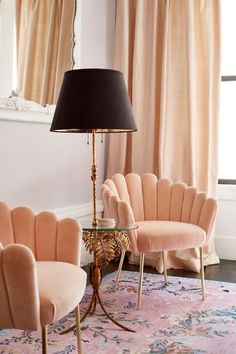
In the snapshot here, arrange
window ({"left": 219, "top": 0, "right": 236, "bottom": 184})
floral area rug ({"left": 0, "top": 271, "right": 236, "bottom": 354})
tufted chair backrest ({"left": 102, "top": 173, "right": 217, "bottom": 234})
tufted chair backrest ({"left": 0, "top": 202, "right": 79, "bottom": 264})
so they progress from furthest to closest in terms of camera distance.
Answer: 1. window ({"left": 219, "top": 0, "right": 236, "bottom": 184})
2. tufted chair backrest ({"left": 102, "top": 173, "right": 217, "bottom": 234})
3. floral area rug ({"left": 0, "top": 271, "right": 236, "bottom": 354})
4. tufted chair backrest ({"left": 0, "top": 202, "right": 79, "bottom": 264})

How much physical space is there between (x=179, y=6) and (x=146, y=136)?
46.5 inches

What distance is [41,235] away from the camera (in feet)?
8.11

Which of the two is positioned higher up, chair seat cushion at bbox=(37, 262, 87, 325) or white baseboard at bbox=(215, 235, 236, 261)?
chair seat cushion at bbox=(37, 262, 87, 325)

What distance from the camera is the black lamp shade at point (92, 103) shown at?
2.57m

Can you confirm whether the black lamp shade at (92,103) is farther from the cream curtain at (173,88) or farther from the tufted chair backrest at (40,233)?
the cream curtain at (173,88)

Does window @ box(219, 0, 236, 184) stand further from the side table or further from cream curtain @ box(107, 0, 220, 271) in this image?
the side table

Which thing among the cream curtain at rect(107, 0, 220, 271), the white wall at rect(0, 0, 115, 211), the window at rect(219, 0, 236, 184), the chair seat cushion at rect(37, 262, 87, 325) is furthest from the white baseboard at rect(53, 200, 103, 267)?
the chair seat cushion at rect(37, 262, 87, 325)

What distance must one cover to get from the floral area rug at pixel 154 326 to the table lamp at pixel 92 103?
1134 millimetres

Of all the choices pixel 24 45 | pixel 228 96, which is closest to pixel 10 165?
pixel 24 45

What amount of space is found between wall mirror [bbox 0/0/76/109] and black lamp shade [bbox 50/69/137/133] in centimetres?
65

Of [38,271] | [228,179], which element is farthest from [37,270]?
[228,179]

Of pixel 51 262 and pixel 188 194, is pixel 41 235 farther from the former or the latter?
pixel 188 194

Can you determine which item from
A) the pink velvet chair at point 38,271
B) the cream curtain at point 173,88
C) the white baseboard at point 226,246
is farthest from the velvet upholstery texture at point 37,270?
the white baseboard at point 226,246

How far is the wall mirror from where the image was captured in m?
3.16
